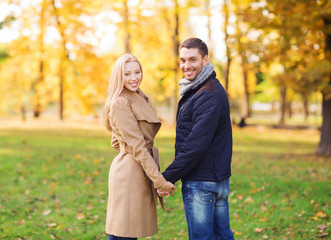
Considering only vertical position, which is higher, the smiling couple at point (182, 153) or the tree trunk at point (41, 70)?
the tree trunk at point (41, 70)

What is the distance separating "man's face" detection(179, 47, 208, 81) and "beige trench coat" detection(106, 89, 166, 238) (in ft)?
1.76

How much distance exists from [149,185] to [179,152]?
0.52m

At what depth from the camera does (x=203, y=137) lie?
10.8 ft

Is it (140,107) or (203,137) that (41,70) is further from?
(203,137)

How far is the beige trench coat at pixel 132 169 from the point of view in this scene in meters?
3.50

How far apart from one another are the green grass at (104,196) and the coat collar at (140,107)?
2870mm

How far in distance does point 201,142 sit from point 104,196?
5.20 m

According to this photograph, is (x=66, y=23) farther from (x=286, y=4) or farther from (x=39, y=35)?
(x=286, y=4)

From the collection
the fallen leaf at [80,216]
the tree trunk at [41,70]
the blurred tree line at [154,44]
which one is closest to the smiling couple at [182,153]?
the fallen leaf at [80,216]

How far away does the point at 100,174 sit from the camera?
31.8 feet

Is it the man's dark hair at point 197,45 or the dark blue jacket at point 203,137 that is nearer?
the dark blue jacket at point 203,137

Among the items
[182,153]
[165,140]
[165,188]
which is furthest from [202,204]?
[165,140]

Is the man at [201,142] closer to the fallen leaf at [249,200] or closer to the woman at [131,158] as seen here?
the woman at [131,158]

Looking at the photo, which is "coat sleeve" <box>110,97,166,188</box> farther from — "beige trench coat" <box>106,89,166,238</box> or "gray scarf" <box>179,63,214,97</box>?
"gray scarf" <box>179,63,214,97</box>
